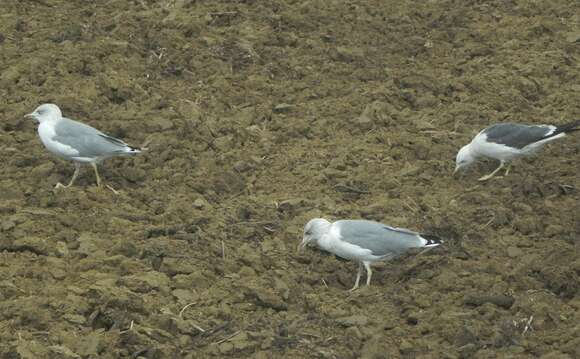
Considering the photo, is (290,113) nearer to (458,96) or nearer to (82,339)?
(458,96)

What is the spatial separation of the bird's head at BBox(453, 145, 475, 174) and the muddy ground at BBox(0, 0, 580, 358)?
0.14 metres

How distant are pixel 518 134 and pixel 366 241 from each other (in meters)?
2.63

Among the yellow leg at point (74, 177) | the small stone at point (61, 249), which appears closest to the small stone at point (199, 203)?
the yellow leg at point (74, 177)

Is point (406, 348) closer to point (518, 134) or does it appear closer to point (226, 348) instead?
point (226, 348)

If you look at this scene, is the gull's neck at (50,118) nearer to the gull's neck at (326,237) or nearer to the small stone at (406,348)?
the gull's neck at (326,237)

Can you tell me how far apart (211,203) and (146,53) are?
3.42 meters

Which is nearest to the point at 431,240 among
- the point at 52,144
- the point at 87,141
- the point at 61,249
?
the point at 61,249

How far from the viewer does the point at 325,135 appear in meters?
11.2

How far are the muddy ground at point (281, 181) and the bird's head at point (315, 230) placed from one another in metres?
0.24

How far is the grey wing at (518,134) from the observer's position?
33.5 feet

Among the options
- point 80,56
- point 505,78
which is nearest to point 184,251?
point 80,56

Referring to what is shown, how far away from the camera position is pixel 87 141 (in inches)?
381

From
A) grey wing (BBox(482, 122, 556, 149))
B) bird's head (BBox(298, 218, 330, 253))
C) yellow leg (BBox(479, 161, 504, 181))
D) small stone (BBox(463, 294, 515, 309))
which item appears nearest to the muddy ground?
small stone (BBox(463, 294, 515, 309))

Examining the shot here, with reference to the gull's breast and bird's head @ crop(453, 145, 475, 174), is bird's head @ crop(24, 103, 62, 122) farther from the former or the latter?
bird's head @ crop(453, 145, 475, 174)
